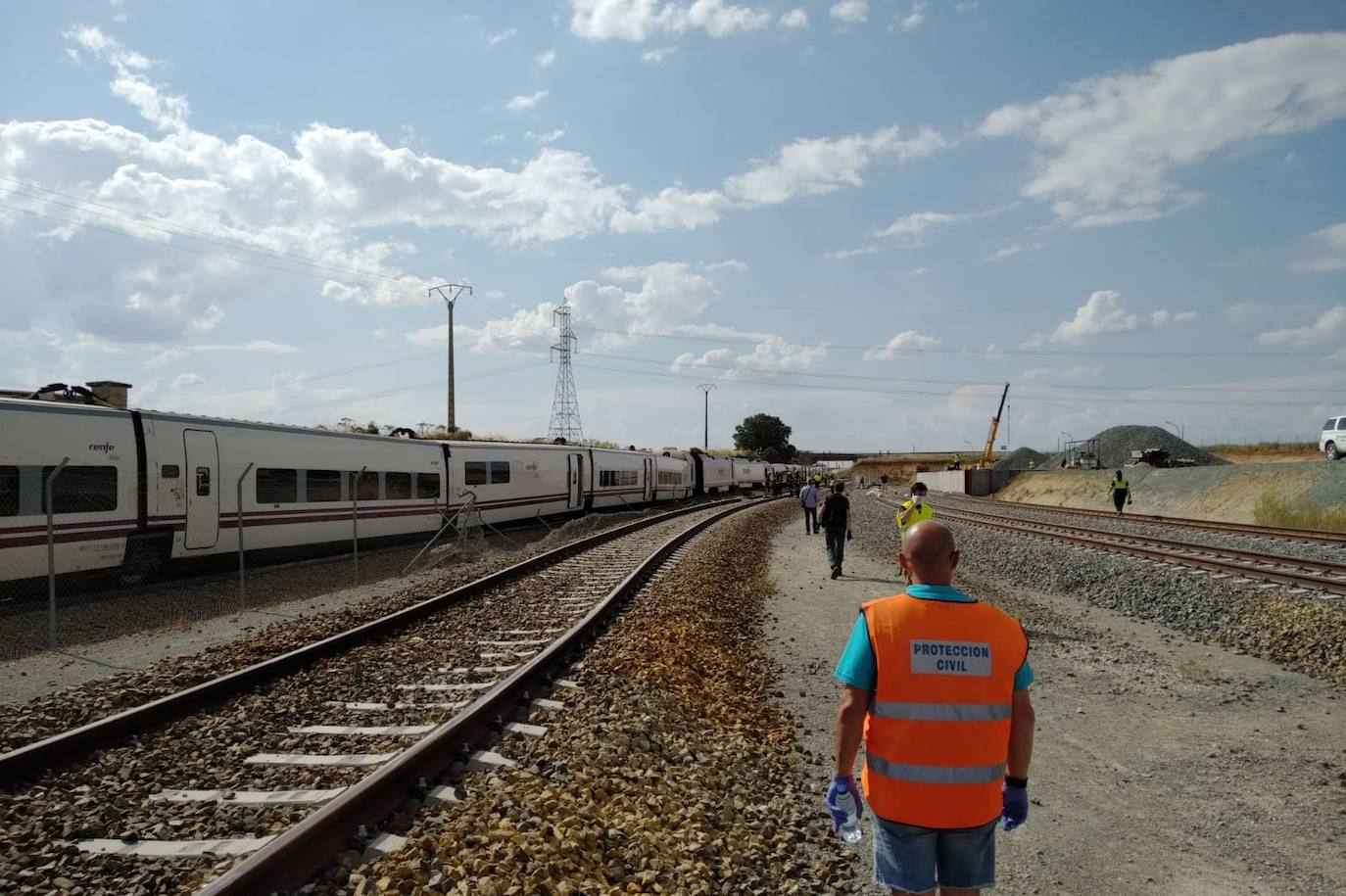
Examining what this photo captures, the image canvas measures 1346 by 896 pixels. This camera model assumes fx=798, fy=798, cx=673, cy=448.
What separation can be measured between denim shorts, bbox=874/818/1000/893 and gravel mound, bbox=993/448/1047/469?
74.0 meters

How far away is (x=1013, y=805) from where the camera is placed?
3027 mm

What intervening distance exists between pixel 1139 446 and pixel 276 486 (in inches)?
2420

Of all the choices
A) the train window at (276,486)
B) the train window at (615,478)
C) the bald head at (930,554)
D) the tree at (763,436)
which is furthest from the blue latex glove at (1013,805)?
the tree at (763,436)

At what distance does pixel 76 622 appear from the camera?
1109 cm

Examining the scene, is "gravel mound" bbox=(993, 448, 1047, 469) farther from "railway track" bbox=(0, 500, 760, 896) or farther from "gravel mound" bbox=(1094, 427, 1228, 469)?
"railway track" bbox=(0, 500, 760, 896)

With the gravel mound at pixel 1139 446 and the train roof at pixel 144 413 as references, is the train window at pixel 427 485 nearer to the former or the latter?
the train roof at pixel 144 413

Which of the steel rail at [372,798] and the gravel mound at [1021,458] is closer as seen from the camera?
the steel rail at [372,798]

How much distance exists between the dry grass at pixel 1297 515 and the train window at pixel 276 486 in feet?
92.5

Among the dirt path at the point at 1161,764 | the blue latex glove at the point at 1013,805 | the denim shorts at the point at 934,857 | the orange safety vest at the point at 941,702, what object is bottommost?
the dirt path at the point at 1161,764

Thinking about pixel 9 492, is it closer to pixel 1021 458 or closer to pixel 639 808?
pixel 639 808

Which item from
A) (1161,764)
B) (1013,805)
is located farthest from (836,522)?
(1013,805)

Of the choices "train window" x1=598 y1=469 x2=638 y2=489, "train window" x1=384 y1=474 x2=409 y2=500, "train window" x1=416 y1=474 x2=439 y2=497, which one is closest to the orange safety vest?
"train window" x1=384 y1=474 x2=409 y2=500

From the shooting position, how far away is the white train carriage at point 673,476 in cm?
4225

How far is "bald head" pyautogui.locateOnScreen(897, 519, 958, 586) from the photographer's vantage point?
293 centimetres
